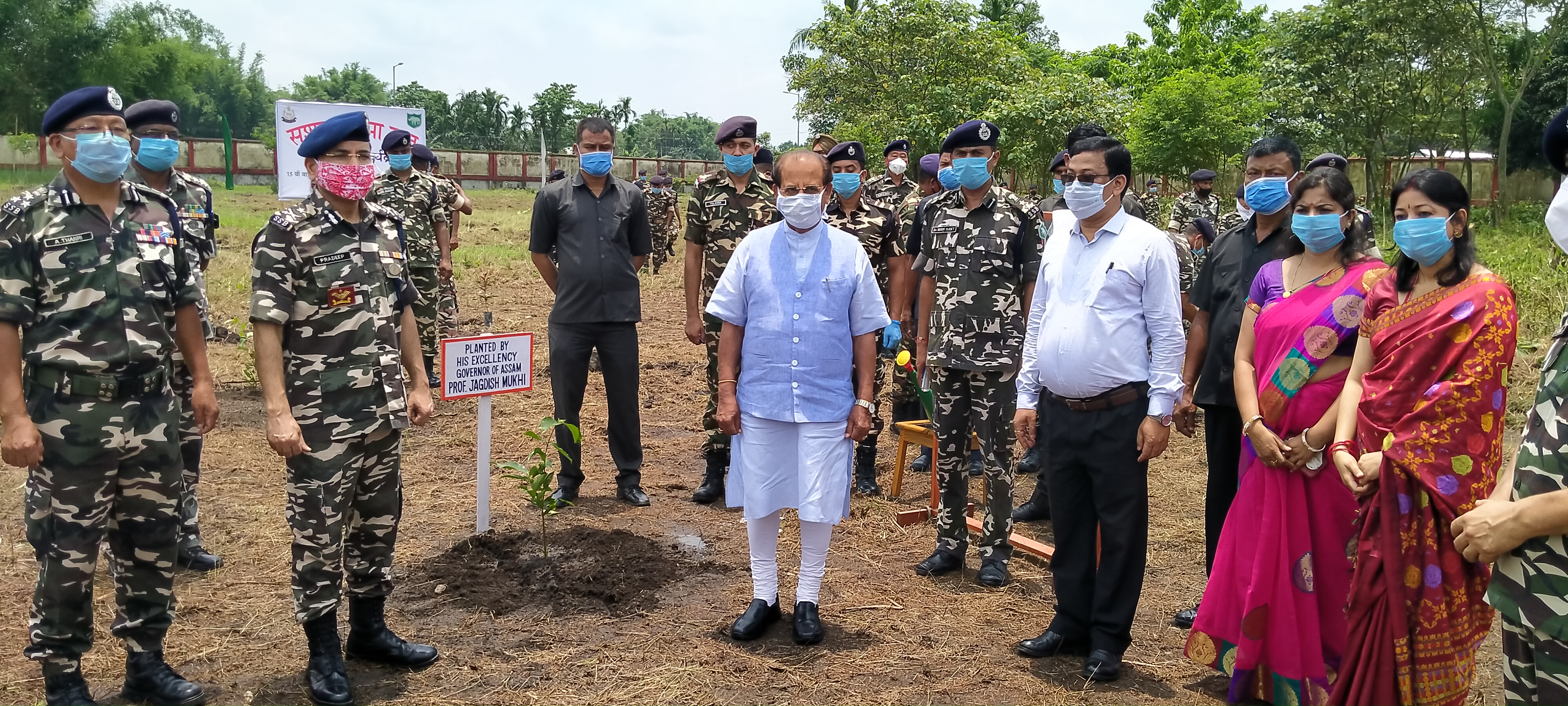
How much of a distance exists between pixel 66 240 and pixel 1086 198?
11.3ft

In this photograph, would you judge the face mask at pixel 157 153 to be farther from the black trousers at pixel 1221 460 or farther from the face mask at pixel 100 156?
the black trousers at pixel 1221 460

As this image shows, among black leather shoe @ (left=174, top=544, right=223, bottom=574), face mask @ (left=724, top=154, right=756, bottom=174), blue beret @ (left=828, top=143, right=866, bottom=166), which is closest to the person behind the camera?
black leather shoe @ (left=174, top=544, right=223, bottom=574)

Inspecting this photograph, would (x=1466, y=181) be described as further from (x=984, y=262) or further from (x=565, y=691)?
(x=565, y=691)

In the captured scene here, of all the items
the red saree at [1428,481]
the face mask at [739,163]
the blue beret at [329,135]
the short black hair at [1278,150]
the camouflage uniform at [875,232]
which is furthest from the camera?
the camouflage uniform at [875,232]

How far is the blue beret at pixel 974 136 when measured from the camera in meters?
5.07

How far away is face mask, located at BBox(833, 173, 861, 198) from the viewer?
684cm

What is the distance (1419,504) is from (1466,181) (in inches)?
1139

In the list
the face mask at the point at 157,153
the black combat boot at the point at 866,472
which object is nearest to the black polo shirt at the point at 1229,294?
the black combat boot at the point at 866,472

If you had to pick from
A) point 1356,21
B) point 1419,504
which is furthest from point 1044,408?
point 1356,21

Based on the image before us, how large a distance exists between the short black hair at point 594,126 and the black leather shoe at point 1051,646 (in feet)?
12.0

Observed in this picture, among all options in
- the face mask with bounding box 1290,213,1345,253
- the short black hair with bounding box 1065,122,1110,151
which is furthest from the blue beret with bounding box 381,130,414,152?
the face mask with bounding box 1290,213,1345,253

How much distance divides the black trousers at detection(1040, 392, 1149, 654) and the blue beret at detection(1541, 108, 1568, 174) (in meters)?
1.53

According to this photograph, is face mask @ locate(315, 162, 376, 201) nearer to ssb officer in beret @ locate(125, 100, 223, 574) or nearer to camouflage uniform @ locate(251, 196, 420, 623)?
camouflage uniform @ locate(251, 196, 420, 623)

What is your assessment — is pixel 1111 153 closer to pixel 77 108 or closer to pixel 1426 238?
pixel 1426 238
